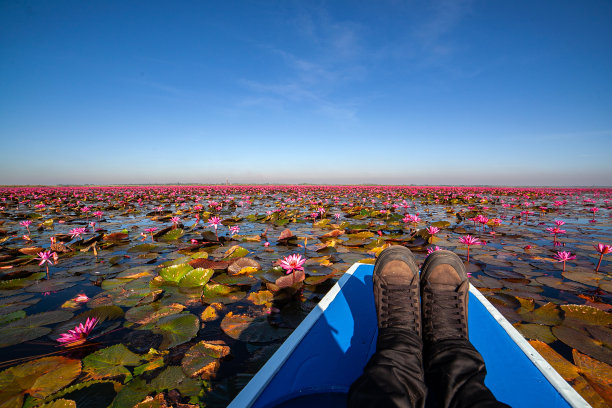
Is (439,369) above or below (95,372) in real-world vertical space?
above

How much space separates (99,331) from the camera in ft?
5.75

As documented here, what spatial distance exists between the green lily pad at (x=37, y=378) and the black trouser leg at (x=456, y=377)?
6.31 feet

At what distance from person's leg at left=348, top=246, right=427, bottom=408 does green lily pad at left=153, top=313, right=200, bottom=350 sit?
129 cm

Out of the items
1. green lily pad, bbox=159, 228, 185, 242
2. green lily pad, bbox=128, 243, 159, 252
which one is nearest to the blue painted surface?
green lily pad, bbox=128, 243, 159, 252

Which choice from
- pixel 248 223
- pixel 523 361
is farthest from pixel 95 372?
pixel 248 223

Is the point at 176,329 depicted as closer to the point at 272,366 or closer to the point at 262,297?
the point at 262,297

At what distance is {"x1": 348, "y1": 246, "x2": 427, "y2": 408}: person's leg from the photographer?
3.11ft

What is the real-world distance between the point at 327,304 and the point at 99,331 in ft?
5.73

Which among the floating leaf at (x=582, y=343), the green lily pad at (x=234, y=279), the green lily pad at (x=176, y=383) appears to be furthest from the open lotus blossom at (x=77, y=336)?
the floating leaf at (x=582, y=343)

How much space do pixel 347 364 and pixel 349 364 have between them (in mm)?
11

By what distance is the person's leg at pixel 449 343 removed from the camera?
101 centimetres

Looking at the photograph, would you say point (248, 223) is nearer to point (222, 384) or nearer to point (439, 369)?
point (222, 384)

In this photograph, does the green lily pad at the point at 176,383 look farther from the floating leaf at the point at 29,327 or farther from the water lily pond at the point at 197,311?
the floating leaf at the point at 29,327

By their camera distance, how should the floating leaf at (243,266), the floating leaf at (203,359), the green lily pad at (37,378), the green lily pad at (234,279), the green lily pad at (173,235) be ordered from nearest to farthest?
the green lily pad at (37,378) → the floating leaf at (203,359) → the green lily pad at (234,279) → the floating leaf at (243,266) → the green lily pad at (173,235)
